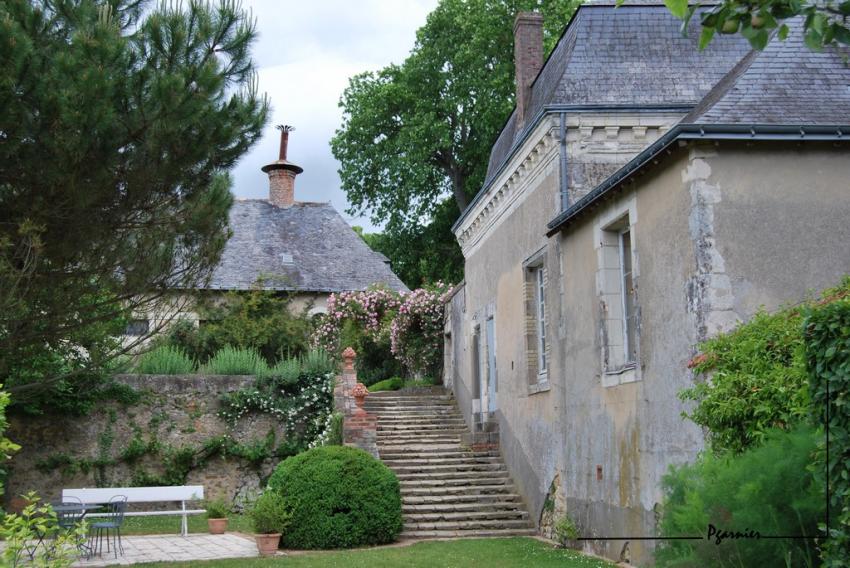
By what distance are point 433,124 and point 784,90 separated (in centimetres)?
1859

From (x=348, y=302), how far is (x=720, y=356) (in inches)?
662

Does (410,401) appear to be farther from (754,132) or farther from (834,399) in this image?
(834,399)

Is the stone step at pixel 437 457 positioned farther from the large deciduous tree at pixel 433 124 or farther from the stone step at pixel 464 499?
the large deciduous tree at pixel 433 124

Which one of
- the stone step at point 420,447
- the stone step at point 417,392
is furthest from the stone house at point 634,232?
the stone step at point 417,392

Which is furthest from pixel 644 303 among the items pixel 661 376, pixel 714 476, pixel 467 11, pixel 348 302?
pixel 467 11

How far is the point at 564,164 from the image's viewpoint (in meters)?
11.1

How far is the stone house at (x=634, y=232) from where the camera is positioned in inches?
308

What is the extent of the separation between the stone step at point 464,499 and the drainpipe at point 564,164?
4924mm

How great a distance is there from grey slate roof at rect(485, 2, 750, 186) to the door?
14.6 ft

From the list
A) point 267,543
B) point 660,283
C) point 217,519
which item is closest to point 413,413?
point 217,519

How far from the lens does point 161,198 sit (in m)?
9.61

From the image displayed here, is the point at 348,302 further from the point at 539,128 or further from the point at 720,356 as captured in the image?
the point at 720,356

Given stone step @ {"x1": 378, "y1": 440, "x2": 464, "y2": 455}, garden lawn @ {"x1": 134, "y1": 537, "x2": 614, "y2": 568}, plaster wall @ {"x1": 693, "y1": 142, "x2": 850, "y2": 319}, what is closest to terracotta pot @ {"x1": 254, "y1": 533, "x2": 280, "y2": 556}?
garden lawn @ {"x1": 134, "y1": 537, "x2": 614, "y2": 568}

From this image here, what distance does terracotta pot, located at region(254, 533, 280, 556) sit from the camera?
10.9 meters
